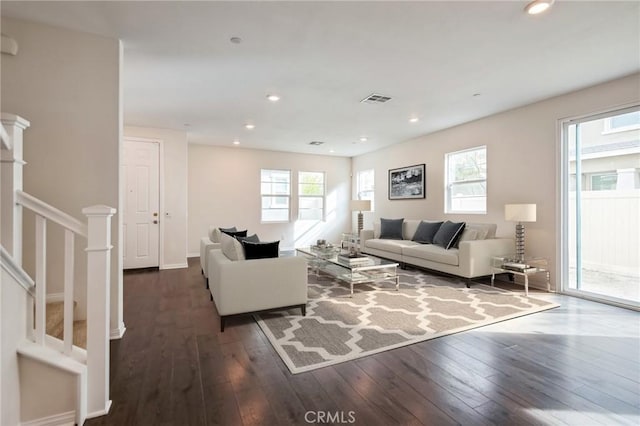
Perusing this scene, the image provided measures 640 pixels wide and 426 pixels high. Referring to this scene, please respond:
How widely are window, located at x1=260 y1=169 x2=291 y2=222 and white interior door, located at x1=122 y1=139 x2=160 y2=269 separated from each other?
8.62 ft

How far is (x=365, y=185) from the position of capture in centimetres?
809

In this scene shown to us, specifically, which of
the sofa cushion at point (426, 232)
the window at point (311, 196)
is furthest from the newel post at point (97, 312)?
the window at point (311, 196)

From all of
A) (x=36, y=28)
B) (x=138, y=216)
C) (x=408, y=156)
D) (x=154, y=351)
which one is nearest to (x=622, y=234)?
(x=408, y=156)

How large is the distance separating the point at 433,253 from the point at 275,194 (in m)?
4.39

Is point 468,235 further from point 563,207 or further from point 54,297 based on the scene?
point 54,297

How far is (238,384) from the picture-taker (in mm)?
1853

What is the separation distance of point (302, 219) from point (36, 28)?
607 centimetres

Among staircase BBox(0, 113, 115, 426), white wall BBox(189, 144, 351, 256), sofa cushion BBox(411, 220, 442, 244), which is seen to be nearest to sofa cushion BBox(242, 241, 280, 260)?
staircase BBox(0, 113, 115, 426)

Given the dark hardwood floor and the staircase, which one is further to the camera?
the dark hardwood floor

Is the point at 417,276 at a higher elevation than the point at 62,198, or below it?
below

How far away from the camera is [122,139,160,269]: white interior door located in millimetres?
5113

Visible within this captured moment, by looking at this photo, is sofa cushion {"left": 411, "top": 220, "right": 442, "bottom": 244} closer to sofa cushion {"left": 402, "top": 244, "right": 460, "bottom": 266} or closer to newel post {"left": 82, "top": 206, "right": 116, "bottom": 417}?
sofa cushion {"left": 402, "top": 244, "right": 460, "bottom": 266}

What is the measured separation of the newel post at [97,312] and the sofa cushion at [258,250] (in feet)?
4.36

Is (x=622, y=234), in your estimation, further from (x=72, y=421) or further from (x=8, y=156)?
(x=8, y=156)
